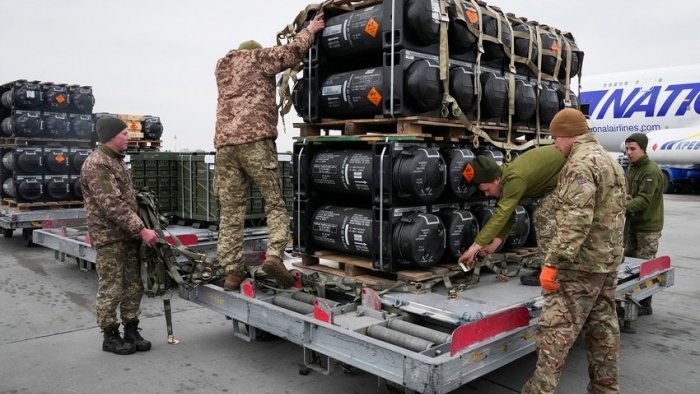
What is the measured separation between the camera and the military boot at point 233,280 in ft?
16.7

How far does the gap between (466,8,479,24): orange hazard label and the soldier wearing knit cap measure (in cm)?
246

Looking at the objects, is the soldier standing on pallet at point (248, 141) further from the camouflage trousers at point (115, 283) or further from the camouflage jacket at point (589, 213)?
the camouflage jacket at point (589, 213)

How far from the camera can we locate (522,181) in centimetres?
420

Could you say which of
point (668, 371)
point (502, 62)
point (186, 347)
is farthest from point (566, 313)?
point (186, 347)

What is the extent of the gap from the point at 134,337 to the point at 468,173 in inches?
133

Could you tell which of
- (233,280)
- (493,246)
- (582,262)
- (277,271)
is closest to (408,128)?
(493,246)

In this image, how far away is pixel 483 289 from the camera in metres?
4.86

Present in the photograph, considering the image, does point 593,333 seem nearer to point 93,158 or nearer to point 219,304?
point 219,304

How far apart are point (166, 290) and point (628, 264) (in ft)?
14.8

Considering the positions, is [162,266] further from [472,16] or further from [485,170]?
[472,16]

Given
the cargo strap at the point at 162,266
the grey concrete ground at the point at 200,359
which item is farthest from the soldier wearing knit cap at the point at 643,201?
the cargo strap at the point at 162,266

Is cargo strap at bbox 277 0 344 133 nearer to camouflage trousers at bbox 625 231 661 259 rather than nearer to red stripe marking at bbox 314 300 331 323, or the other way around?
red stripe marking at bbox 314 300 331 323

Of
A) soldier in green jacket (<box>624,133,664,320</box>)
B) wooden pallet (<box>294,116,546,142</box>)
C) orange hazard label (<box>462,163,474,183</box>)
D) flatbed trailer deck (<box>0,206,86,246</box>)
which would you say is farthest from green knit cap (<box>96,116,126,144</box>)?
flatbed trailer deck (<box>0,206,86,246</box>)

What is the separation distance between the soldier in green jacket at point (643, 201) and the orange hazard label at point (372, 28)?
331 cm
